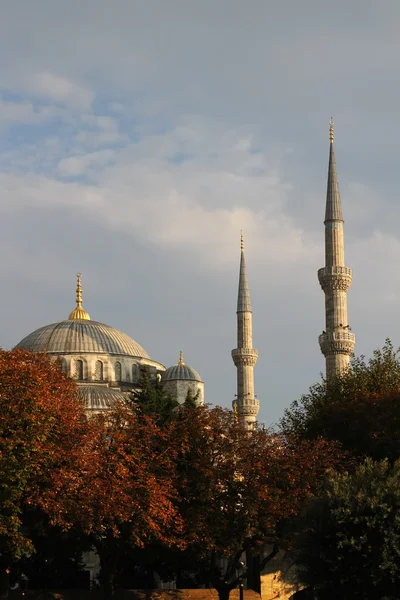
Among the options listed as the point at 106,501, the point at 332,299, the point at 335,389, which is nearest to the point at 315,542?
the point at 106,501

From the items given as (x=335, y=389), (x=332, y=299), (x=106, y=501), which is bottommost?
(x=106, y=501)

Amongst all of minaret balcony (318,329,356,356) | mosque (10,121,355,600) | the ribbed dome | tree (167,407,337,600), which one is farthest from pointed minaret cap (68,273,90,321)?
tree (167,407,337,600)

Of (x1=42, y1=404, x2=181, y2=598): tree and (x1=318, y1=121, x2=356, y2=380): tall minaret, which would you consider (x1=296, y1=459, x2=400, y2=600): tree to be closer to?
(x1=42, y1=404, x2=181, y2=598): tree

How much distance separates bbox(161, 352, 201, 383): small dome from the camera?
72312 mm

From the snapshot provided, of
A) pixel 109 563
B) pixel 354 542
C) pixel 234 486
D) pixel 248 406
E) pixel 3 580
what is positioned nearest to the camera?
pixel 354 542

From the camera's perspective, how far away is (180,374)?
72562 mm

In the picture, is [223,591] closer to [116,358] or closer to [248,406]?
[248,406]

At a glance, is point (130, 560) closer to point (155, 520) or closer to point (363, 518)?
point (155, 520)

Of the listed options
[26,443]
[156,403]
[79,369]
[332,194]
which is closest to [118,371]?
[79,369]

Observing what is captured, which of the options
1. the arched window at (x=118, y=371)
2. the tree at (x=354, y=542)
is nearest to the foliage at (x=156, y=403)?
the tree at (x=354, y=542)

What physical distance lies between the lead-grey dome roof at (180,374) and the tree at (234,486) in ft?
122

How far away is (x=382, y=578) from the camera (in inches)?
930

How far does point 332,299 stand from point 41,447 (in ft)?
93.2

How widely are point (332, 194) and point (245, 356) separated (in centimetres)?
1842
